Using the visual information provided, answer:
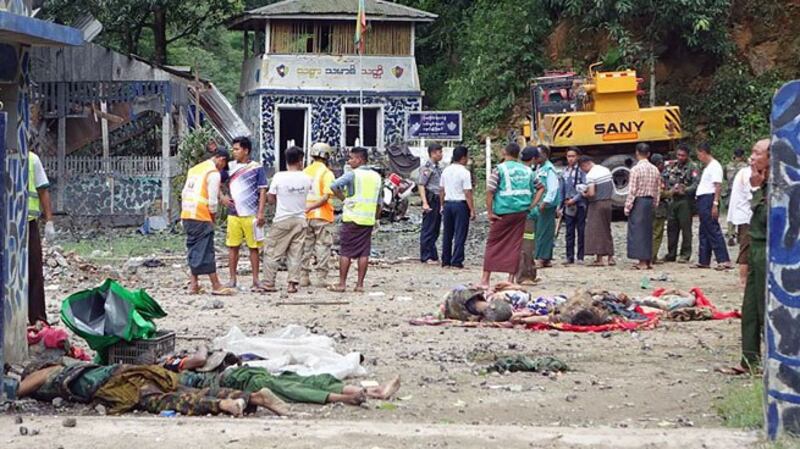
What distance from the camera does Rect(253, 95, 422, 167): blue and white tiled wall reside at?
37.0 meters

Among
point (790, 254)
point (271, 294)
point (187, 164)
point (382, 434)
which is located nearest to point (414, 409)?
point (382, 434)

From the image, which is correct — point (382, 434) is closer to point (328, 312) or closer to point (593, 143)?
point (328, 312)

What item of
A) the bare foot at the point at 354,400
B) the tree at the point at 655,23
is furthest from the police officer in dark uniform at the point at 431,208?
the tree at the point at 655,23

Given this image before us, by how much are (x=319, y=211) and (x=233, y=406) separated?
705 cm

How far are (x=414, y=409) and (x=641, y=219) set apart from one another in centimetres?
984

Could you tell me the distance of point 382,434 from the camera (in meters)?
A: 7.19

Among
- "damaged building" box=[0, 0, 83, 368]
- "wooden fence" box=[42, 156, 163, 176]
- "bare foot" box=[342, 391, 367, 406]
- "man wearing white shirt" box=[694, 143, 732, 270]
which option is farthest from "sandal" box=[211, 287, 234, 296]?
"wooden fence" box=[42, 156, 163, 176]

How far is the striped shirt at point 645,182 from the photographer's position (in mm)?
17453

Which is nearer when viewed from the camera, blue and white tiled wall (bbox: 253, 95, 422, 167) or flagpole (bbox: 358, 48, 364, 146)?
flagpole (bbox: 358, 48, 364, 146)

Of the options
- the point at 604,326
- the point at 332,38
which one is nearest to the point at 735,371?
the point at 604,326

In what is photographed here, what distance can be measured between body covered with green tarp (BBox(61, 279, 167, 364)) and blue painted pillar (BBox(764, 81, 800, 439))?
452 cm

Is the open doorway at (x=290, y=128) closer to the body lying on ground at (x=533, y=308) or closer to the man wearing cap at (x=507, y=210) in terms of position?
the man wearing cap at (x=507, y=210)

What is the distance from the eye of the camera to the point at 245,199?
14555mm

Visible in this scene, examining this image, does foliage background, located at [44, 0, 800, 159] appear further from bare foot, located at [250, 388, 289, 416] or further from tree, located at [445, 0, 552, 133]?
bare foot, located at [250, 388, 289, 416]
